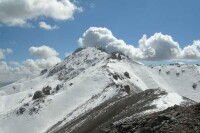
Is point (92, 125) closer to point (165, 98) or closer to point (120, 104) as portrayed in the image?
point (120, 104)

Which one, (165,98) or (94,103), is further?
(94,103)

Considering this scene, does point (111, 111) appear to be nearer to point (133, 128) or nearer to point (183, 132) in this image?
point (133, 128)

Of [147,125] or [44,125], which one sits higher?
[44,125]

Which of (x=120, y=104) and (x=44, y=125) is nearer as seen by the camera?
(x=120, y=104)

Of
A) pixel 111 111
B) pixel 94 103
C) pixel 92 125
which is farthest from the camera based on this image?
pixel 94 103

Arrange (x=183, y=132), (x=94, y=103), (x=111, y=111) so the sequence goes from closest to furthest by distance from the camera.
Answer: (x=183, y=132) → (x=111, y=111) → (x=94, y=103)

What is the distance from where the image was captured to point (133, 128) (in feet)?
129

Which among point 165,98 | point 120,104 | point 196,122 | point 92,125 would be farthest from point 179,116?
point 120,104

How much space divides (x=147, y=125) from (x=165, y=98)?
5725 centimetres

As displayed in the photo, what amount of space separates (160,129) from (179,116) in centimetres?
265

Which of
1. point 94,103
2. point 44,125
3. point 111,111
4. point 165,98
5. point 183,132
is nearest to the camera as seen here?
point 183,132

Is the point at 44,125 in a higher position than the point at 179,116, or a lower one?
higher

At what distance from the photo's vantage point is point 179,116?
117ft

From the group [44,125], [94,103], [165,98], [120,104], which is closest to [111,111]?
[120,104]
